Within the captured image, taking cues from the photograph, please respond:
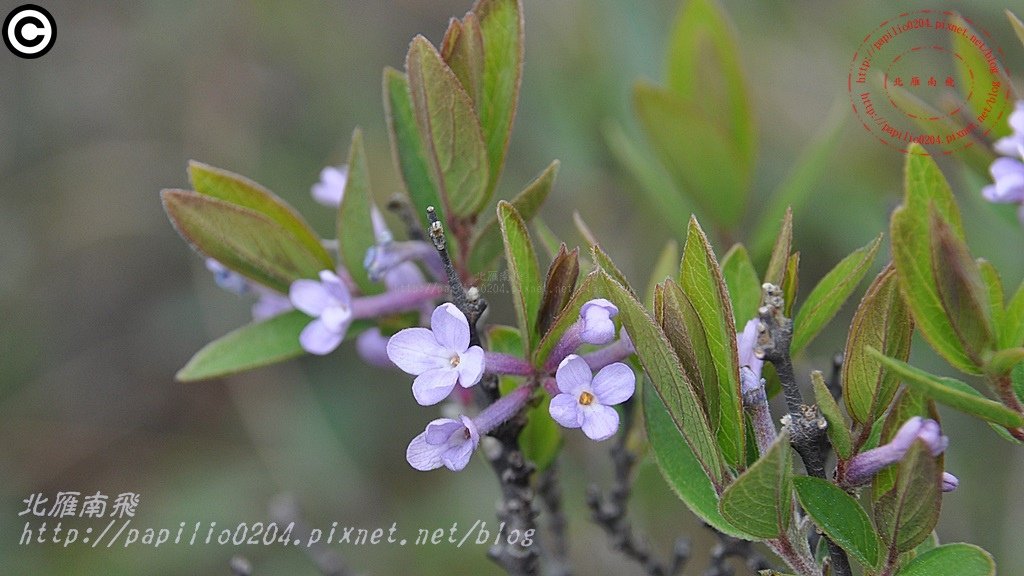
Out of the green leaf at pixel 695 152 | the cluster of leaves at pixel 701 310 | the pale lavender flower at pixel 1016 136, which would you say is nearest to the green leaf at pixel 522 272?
the cluster of leaves at pixel 701 310

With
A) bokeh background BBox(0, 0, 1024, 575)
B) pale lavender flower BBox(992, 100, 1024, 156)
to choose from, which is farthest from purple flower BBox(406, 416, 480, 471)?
bokeh background BBox(0, 0, 1024, 575)

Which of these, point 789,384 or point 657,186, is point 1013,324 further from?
point 657,186

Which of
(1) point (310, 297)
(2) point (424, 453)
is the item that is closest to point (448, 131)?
(1) point (310, 297)

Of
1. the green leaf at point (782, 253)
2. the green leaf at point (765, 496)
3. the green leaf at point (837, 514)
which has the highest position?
the green leaf at point (782, 253)

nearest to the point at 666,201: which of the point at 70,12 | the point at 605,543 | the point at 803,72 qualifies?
the point at 605,543

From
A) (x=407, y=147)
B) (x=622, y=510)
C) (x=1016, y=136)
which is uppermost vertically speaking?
(x=407, y=147)

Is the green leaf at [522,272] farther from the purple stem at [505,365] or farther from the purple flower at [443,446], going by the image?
the purple flower at [443,446]

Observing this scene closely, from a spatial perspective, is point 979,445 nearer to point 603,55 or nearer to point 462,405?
point 603,55
